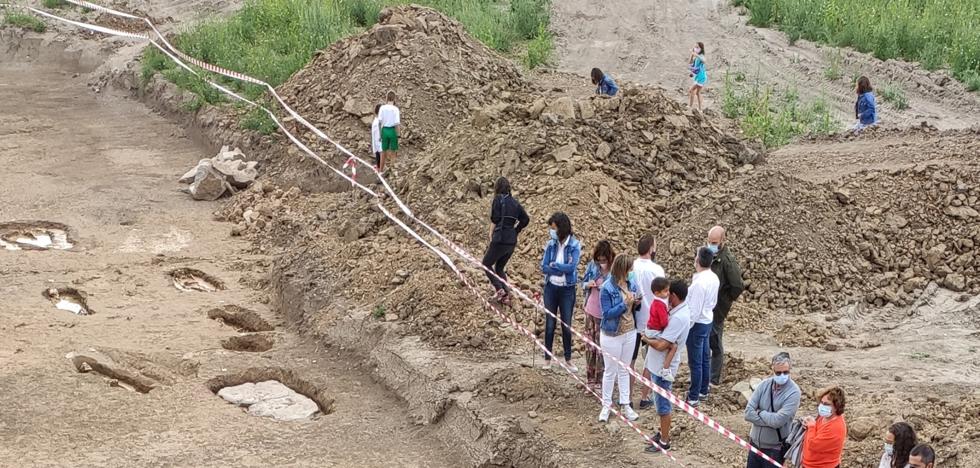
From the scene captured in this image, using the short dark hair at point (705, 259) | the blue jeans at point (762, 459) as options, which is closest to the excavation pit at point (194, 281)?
the short dark hair at point (705, 259)

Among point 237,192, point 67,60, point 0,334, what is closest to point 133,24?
point 67,60

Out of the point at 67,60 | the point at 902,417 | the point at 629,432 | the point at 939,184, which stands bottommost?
the point at 67,60

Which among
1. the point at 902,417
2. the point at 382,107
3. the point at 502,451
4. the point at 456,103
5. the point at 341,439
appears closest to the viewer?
the point at 902,417

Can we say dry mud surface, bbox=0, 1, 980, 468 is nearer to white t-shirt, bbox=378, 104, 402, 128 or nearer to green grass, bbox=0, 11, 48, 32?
white t-shirt, bbox=378, 104, 402, 128

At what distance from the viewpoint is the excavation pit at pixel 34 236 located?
16969mm

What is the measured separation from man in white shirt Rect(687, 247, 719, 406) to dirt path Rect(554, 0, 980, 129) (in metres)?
10.9

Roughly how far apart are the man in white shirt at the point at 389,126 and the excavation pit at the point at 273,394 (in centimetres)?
509

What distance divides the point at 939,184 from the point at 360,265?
7201 mm

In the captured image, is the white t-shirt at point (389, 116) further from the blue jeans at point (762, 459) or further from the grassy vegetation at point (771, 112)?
the blue jeans at point (762, 459)

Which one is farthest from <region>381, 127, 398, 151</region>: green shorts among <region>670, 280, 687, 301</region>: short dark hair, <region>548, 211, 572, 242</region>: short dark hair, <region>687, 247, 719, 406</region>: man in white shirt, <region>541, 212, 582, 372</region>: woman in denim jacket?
<region>670, 280, 687, 301</region>: short dark hair

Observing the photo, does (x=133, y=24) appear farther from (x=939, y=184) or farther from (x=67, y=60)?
(x=939, y=184)

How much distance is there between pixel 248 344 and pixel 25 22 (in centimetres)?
1971

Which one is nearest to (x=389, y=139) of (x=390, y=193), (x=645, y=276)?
(x=390, y=193)

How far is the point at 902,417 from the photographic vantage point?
9523 millimetres
